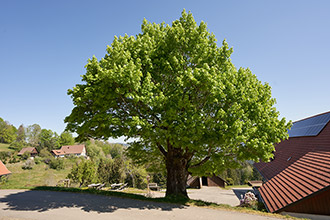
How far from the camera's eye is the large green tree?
32.8ft

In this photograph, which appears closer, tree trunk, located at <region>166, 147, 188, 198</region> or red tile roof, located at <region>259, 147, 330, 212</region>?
red tile roof, located at <region>259, 147, 330, 212</region>

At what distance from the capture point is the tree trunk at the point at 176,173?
13.0 m

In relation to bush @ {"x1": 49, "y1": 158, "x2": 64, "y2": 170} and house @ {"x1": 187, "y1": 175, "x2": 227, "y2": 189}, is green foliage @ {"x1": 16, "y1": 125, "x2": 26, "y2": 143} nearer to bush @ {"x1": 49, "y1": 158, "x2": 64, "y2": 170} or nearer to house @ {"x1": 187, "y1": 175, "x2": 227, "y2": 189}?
bush @ {"x1": 49, "y1": 158, "x2": 64, "y2": 170}

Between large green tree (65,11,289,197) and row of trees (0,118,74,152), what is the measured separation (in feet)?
300

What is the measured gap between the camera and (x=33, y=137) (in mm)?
108750

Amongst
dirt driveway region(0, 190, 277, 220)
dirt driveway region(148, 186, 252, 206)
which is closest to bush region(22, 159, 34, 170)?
dirt driveway region(148, 186, 252, 206)

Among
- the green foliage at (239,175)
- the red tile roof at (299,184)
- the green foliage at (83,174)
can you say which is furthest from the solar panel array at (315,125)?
the green foliage at (239,175)

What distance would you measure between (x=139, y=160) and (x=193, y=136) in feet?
25.2

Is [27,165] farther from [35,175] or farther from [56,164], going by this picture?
[56,164]

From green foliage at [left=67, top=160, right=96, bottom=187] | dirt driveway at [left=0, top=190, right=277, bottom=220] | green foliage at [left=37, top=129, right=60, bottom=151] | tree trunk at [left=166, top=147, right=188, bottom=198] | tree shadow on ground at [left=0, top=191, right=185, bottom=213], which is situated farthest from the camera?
green foliage at [left=37, top=129, right=60, bottom=151]

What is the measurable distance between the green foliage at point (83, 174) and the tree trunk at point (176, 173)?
91.0 ft

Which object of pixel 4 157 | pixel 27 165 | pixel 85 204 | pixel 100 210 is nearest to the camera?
pixel 100 210

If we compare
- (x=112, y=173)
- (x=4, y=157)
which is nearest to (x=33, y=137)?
(x=4, y=157)

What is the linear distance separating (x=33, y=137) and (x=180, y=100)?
413 feet
